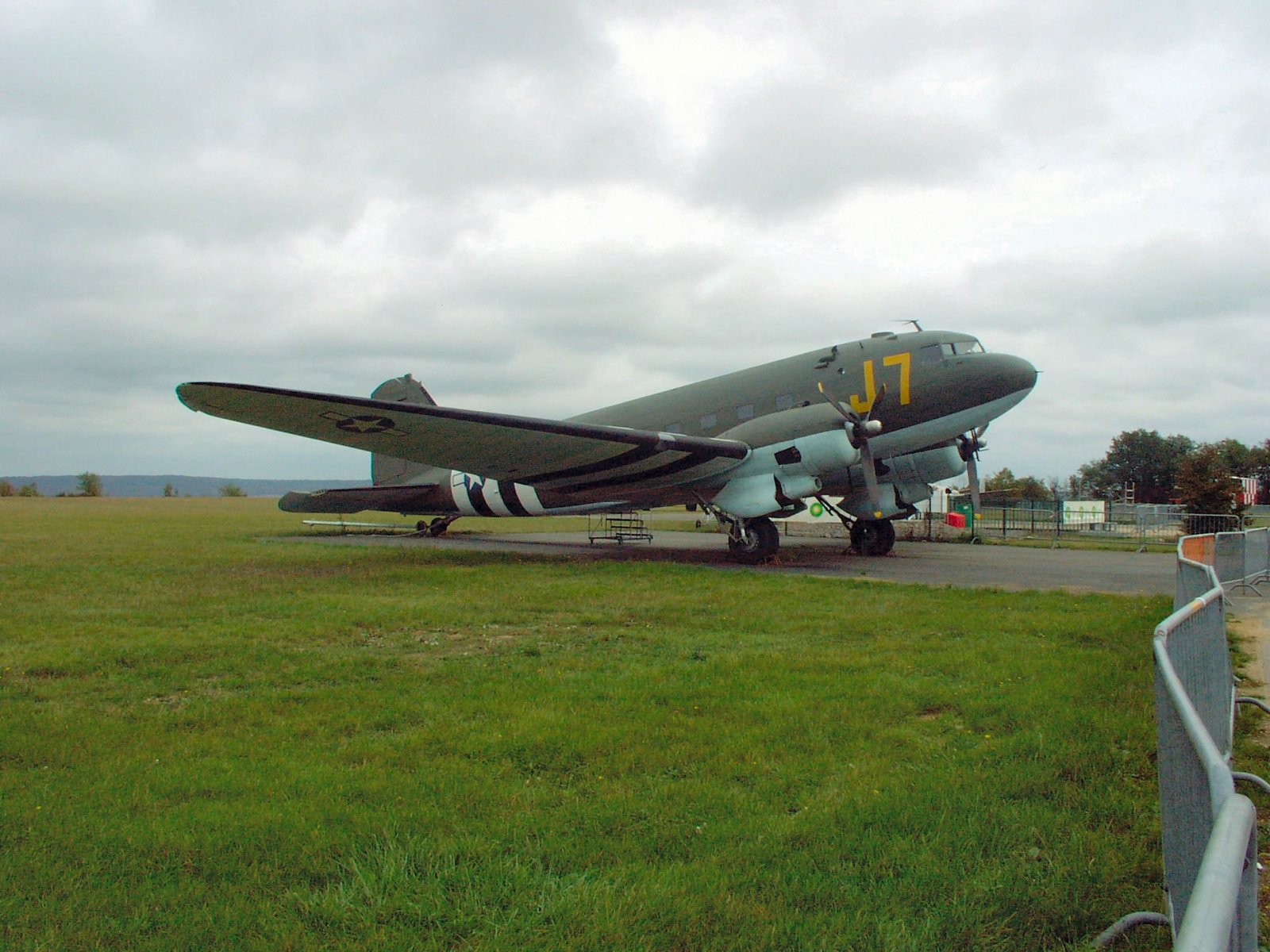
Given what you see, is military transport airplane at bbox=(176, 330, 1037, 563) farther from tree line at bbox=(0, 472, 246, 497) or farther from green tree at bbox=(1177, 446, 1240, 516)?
tree line at bbox=(0, 472, 246, 497)

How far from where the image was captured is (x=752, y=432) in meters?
17.0

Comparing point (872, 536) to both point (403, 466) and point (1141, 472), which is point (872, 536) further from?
point (1141, 472)

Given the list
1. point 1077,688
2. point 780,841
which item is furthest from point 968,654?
point 780,841

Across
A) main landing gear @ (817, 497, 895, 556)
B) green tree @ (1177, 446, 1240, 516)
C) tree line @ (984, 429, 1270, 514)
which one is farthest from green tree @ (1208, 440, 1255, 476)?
main landing gear @ (817, 497, 895, 556)

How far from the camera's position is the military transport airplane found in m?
15.2

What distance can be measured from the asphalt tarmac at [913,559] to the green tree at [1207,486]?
47.9 feet

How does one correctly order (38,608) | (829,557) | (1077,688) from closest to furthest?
(1077,688) → (38,608) → (829,557)

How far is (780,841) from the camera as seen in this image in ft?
11.9

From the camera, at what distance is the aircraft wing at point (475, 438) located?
13.9m

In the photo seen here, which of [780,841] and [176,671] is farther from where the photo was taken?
[176,671]

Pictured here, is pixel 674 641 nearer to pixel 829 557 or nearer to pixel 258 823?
pixel 258 823

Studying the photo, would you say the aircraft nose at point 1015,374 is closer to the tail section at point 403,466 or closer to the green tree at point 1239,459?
the tail section at point 403,466

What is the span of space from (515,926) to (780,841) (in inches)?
50.1

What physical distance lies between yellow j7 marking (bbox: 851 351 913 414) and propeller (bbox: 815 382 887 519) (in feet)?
0.34
